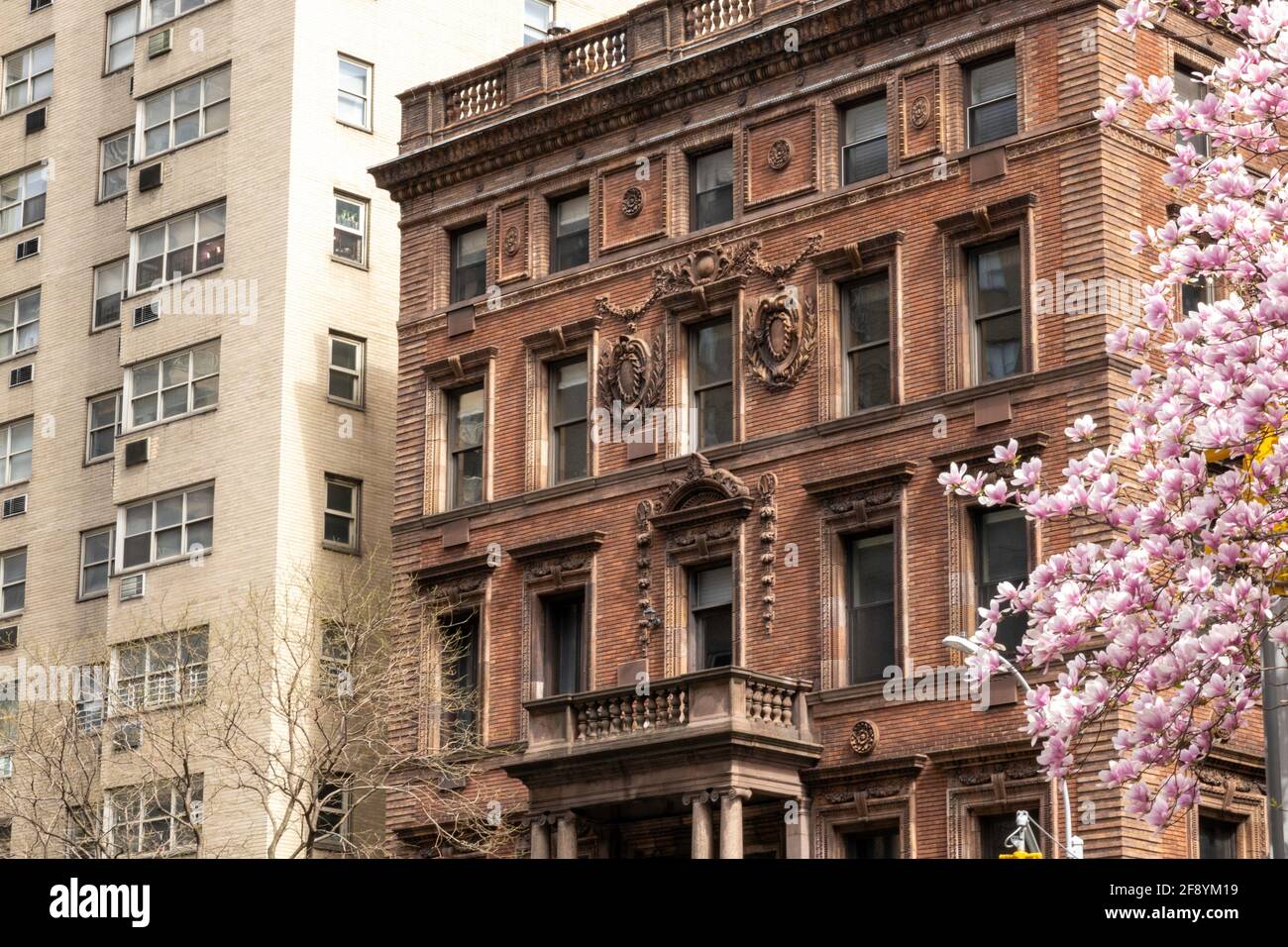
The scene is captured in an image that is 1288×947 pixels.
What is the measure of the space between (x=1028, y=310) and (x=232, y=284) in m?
21.4

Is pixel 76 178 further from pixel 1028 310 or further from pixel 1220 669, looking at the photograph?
pixel 1220 669

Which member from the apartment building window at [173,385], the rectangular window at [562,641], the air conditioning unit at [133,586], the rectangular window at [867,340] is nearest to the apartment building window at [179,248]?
the apartment building window at [173,385]

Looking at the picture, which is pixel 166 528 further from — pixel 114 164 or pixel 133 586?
pixel 114 164

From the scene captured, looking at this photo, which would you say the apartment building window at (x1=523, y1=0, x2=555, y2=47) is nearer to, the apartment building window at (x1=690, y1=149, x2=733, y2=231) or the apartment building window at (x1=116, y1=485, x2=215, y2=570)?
the apartment building window at (x1=116, y1=485, x2=215, y2=570)

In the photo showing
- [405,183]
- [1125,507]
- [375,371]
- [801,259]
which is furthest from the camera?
[375,371]

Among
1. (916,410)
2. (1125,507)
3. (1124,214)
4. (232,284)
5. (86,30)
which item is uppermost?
(86,30)

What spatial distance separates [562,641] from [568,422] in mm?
4279

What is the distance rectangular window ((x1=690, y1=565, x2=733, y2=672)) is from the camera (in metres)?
39.4

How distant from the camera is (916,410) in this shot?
3706 cm

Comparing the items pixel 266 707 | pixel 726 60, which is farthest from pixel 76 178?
pixel 726 60

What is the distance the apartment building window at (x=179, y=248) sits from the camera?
51.8m

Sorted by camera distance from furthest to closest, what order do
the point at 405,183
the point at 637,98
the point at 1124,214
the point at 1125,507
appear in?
the point at 405,183, the point at 637,98, the point at 1124,214, the point at 1125,507

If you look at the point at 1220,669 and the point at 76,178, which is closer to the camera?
the point at 1220,669

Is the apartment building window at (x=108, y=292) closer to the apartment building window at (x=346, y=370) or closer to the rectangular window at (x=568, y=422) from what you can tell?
the apartment building window at (x=346, y=370)
